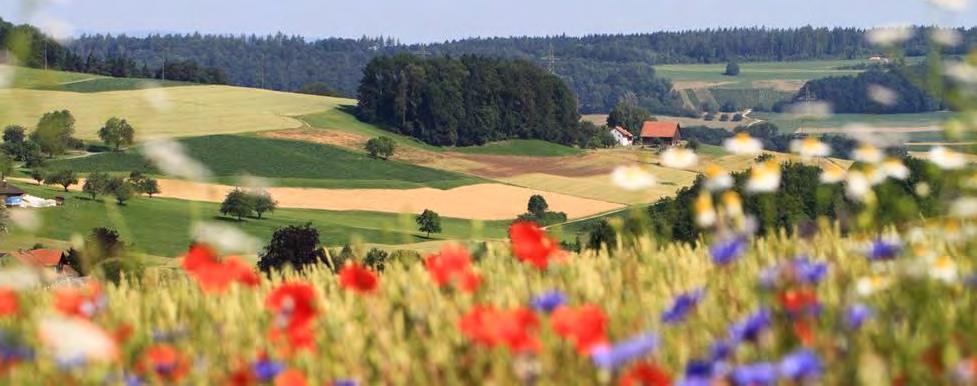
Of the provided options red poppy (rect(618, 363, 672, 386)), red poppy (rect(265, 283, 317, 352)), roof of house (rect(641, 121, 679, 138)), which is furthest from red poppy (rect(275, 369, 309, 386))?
roof of house (rect(641, 121, 679, 138))

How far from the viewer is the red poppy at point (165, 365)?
9.23 feet

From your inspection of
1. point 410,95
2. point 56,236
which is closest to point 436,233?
point 56,236

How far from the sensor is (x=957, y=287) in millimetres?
3457

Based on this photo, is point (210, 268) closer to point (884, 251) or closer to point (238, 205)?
point (884, 251)

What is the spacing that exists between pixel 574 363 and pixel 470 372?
263mm

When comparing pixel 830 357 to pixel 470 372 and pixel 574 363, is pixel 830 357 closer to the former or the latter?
pixel 574 363

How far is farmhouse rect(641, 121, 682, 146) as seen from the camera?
481 feet

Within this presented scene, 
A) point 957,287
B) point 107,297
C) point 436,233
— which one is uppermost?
point 957,287

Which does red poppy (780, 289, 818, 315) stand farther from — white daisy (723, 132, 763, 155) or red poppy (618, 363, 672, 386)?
white daisy (723, 132, 763, 155)

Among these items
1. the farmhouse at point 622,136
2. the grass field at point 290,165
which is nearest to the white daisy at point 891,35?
the grass field at point 290,165

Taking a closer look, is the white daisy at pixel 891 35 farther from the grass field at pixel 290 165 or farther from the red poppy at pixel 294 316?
the grass field at pixel 290 165

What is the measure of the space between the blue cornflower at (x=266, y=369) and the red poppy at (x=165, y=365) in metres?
0.19

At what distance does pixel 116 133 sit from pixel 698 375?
9619 cm

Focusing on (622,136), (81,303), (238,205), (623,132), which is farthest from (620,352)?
(623,132)
